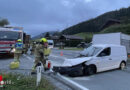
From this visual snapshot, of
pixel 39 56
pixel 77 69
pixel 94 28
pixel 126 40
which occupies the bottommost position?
pixel 77 69

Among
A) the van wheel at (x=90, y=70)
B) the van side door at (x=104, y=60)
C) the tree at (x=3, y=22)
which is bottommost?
the van wheel at (x=90, y=70)

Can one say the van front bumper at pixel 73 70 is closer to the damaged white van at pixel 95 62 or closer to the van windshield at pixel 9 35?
the damaged white van at pixel 95 62

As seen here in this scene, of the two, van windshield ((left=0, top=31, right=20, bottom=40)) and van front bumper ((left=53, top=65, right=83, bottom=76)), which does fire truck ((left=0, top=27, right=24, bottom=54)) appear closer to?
van windshield ((left=0, top=31, right=20, bottom=40))

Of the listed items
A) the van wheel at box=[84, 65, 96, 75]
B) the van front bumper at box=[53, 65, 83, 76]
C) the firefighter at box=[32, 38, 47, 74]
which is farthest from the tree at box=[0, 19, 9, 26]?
the van wheel at box=[84, 65, 96, 75]

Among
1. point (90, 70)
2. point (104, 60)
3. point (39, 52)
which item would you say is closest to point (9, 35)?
point (39, 52)

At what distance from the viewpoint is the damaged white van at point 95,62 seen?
629 centimetres

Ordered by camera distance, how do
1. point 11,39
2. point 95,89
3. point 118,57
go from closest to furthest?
1. point 95,89
2. point 118,57
3. point 11,39

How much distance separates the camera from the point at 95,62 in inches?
268

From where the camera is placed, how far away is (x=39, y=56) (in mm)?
6391

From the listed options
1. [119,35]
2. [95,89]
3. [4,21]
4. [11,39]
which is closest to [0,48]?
[11,39]

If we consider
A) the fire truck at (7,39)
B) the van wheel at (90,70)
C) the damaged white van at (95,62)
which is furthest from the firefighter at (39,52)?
the fire truck at (7,39)

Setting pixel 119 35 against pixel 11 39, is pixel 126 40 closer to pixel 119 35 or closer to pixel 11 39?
pixel 119 35

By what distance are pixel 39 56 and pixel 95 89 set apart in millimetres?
3179

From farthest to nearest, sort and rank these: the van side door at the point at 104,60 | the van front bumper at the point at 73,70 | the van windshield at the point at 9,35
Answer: the van windshield at the point at 9,35 < the van side door at the point at 104,60 < the van front bumper at the point at 73,70
